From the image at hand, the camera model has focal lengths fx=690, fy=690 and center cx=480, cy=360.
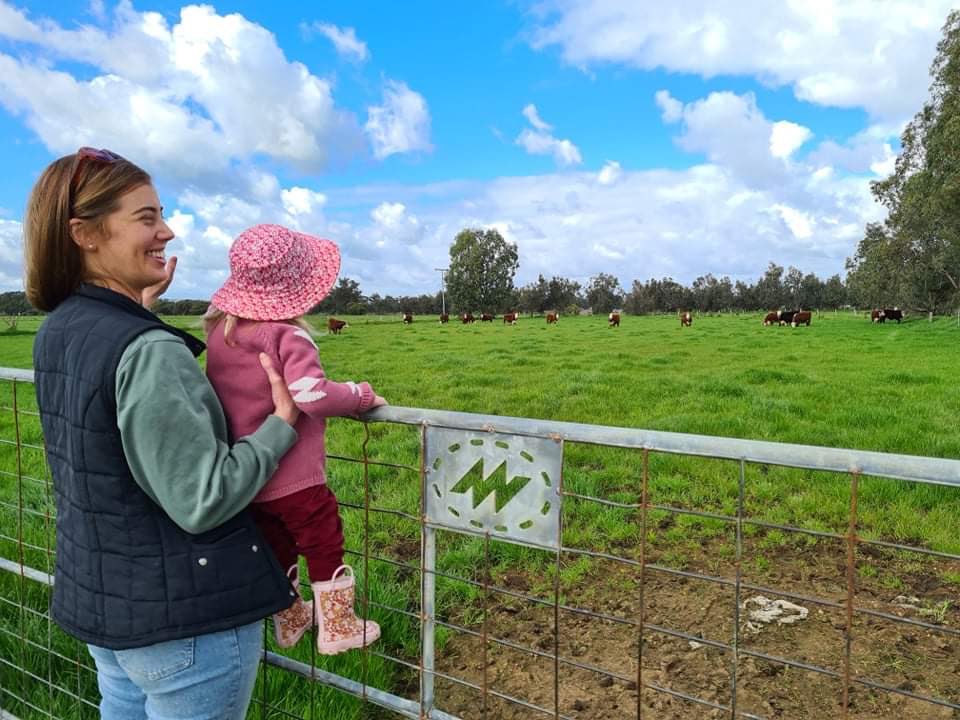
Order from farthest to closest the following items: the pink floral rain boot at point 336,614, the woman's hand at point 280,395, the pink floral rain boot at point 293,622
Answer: the pink floral rain boot at point 293,622 → the pink floral rain boot at point 336,614 → the woman's hand at point 280,395

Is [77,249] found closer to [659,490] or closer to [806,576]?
[806,576]

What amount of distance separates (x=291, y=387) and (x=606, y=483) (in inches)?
178

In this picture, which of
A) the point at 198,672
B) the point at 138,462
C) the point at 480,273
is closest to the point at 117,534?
the point at 138,462

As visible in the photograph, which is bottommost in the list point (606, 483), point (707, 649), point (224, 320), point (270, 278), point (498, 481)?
point (707, 649)

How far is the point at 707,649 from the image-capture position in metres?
3.19

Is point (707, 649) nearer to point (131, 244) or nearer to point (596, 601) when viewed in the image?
point (596, 601)

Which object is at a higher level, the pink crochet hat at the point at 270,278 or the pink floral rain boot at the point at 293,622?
the pink crochet hat at the point at 270,278

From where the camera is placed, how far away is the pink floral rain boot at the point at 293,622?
1.97 m

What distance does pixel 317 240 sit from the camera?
1.97 m

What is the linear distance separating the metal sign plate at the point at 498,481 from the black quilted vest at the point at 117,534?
503mm

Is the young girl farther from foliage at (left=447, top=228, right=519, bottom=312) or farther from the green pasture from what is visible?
foliage at (left=447, top=228, right=519, bottom=312)

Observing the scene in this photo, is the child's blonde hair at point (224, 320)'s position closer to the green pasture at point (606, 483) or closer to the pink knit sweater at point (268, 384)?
the pink knit sweater at point (268, 384)

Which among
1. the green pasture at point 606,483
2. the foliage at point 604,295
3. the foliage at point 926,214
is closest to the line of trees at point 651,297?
the foliage at point 604,295

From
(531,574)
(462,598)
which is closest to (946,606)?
(531,574)
